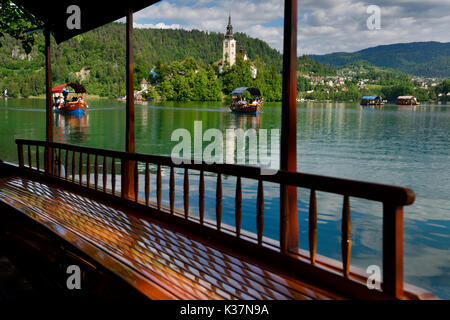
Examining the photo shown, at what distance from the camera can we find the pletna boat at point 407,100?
94.4 meters

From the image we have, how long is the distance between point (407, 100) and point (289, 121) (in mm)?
101115

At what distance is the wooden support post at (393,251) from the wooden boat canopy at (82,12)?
298 centimetres

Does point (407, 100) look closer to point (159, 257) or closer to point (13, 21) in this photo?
point (13, 21)

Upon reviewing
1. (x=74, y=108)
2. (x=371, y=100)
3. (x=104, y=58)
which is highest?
(x=104, y=58)

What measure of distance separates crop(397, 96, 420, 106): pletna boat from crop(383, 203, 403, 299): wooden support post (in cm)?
10077

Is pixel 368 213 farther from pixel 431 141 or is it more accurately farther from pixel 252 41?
pixel 252 41

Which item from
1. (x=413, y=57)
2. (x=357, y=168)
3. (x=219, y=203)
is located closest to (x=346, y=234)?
(x=219, y=203)

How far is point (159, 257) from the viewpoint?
2746mm

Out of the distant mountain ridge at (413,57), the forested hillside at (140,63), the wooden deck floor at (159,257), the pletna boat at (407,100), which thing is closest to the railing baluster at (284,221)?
the wooden deck floor at (159,257)

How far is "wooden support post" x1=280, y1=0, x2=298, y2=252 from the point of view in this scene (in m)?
2.69

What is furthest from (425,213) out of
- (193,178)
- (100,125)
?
(100,125)

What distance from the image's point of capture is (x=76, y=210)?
4074 millimetres

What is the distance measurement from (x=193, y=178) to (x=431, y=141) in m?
28.7
